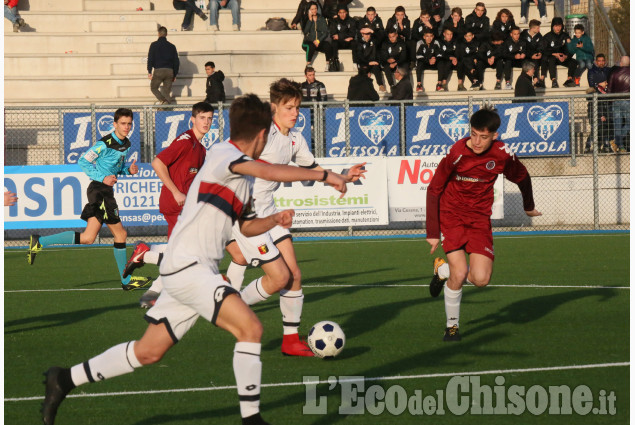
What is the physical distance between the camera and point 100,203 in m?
12.5

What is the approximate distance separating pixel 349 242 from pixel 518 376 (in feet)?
40.3

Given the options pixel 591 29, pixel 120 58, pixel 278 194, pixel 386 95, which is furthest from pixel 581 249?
pixel 120 58

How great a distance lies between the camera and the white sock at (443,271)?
9260 mm

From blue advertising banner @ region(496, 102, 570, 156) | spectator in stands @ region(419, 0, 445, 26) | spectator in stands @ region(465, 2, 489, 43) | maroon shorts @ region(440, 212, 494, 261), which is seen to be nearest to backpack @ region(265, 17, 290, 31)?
spectator in stands @ region(419, 0, 445, 26)

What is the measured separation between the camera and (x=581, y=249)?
16.7 m

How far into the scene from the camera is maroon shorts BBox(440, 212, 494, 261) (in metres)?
8.69

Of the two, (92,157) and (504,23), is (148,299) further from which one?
(504,23)

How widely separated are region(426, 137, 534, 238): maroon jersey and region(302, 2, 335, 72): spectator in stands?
1705cm

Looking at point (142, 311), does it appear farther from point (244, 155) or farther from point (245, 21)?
point (245, 21)

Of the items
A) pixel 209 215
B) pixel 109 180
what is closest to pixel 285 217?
pixel 209 215

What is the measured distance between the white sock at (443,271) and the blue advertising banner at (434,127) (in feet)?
36.2

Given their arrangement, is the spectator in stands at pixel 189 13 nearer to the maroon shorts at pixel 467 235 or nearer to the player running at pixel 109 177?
the player running at pixel 109 177

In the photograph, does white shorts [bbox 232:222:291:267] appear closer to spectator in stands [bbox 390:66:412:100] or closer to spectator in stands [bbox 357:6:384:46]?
spectator in stands [bbox 390:66:412:100]

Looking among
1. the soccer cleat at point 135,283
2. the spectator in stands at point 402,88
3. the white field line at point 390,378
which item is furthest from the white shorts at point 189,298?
the spectator in stands at point 402,88
